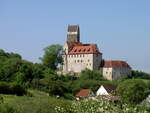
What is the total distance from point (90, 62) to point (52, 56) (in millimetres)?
8485

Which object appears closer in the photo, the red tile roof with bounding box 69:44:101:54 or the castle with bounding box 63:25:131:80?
the castle with bounding box 63:25:131:80

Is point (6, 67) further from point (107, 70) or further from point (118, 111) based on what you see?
point (118, 111)

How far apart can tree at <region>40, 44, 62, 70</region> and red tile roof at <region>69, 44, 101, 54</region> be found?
359cm

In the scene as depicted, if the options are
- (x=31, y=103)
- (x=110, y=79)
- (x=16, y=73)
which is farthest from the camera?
(x=110, y=79)

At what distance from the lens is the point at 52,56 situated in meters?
107

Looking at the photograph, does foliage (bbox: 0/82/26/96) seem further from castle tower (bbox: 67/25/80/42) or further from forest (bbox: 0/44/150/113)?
castle tower (bbox: 67/25/80/42)

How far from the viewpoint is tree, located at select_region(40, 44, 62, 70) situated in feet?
351

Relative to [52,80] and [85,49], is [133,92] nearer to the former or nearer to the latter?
[52,80]

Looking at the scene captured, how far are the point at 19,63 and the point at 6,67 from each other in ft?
12.0

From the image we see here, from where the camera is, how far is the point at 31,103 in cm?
2939

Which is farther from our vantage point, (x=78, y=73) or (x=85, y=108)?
(x=78, y=73)

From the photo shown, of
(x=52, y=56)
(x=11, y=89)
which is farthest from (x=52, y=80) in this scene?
(x=52, y=56)

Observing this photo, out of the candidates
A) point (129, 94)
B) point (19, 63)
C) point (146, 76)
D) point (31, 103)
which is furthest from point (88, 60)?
point (31, 103)

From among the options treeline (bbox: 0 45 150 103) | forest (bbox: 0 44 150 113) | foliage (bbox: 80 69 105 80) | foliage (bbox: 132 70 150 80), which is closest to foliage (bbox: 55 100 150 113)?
forest (bbox: 0 44 150 113)
